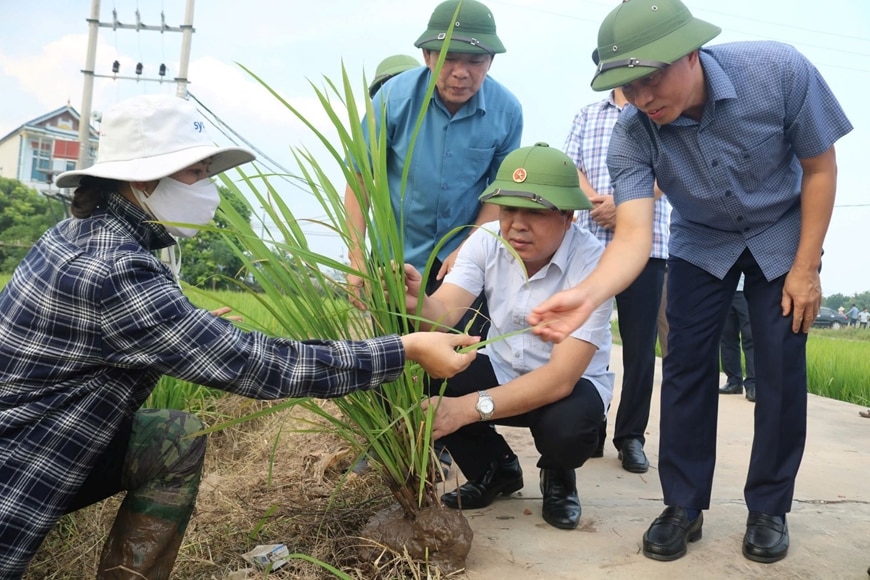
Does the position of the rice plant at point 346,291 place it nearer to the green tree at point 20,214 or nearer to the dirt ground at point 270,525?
the dirt ground at point 270,525

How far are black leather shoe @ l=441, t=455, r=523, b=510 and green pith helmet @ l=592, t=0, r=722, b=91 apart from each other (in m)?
1.26

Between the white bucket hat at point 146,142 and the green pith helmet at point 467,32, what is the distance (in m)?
1.20

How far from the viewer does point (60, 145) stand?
42.4 metres

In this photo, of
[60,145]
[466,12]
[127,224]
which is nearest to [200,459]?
[127,224]

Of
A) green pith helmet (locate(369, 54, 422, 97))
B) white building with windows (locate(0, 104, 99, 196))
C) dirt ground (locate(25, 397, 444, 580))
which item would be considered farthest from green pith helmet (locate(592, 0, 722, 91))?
white building with windows (locate(0, 104, 99, 196))

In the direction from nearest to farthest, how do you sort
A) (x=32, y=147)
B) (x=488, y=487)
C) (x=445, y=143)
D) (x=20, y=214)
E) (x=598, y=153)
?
(x=488, y=487) < (x=445, y=143) < (x=598, y=153) < (x=20, y=214) < (x=32, y=147)

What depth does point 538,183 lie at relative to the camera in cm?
248

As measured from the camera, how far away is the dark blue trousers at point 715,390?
7.83 ft

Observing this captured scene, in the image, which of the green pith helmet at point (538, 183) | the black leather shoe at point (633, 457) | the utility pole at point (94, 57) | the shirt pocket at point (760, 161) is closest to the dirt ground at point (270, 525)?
the green pith helmet at point (538, 183)

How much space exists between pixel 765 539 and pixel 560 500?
579 millimetres

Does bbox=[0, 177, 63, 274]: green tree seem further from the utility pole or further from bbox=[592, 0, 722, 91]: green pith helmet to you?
bbox=[592, 0, 722, 91]: green pith helmet

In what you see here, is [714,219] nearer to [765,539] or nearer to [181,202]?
[765,539]

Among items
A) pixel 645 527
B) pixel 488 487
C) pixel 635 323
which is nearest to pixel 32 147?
pixel 635 323

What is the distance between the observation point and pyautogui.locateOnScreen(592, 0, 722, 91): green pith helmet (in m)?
2.08
